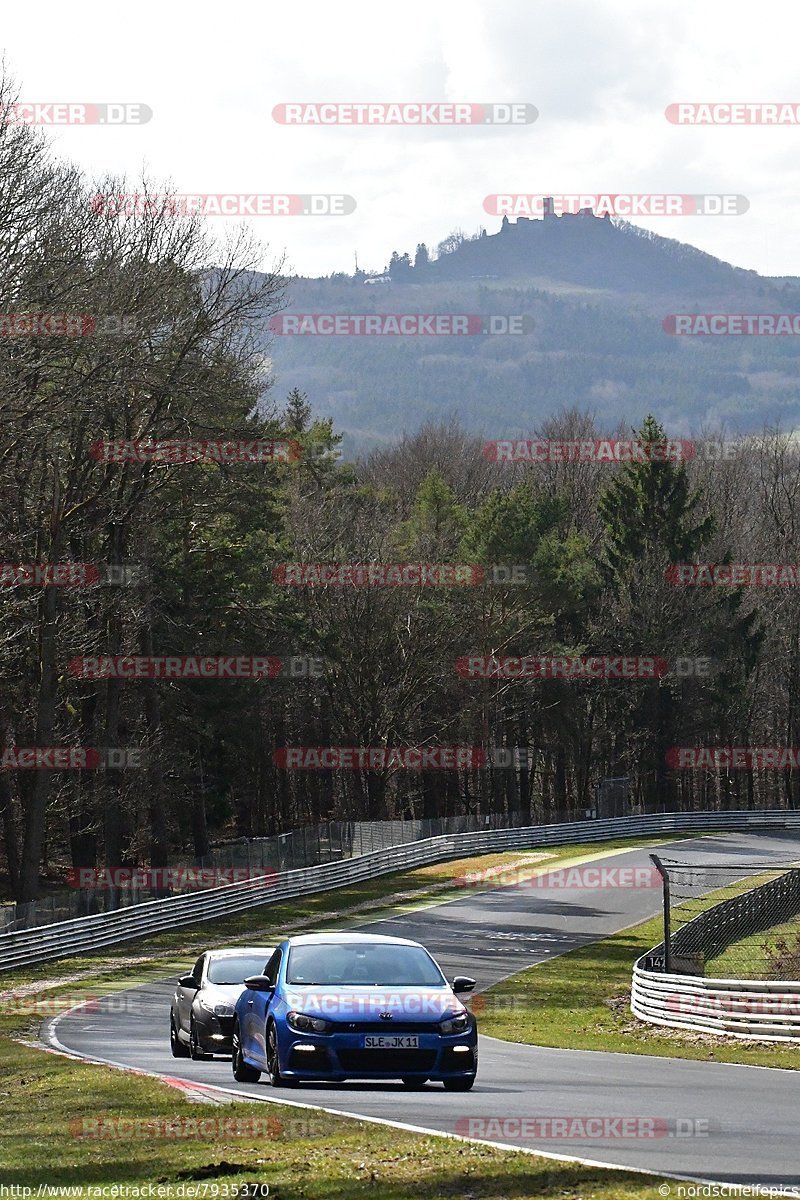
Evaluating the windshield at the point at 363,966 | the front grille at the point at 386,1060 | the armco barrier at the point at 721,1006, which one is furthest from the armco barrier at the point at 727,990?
the front grille at the point at 386,1060

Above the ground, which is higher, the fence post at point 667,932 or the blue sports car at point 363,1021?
the blue sports car at point 363,1021

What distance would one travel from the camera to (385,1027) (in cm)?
1298

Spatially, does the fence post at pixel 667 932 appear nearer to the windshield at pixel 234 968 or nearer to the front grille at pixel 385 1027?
the windshield at pixel 234 968

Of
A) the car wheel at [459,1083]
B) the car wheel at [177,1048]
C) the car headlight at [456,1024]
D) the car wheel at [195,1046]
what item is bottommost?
the car wheel at [177,1048]

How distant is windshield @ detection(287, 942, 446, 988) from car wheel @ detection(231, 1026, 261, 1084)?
128cm

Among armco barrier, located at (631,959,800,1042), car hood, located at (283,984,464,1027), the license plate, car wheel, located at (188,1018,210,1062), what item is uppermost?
car hood, located at (283,984,464,1027)

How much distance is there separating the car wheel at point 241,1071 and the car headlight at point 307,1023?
1.78m

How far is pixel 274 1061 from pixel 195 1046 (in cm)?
500

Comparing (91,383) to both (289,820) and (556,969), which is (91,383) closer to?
(556,969)

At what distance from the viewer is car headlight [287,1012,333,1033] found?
1310 cm

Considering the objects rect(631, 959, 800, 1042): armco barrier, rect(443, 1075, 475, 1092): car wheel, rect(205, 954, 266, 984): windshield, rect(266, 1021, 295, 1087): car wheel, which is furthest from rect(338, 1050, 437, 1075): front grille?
rect(631, 959, 800, 1042): armco barrier

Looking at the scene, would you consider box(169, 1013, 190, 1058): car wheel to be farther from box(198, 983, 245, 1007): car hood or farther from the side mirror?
the side mirror

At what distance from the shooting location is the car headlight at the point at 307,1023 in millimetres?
13102

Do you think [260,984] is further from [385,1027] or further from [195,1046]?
[195,1046]
